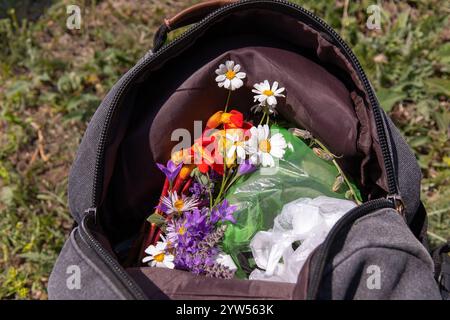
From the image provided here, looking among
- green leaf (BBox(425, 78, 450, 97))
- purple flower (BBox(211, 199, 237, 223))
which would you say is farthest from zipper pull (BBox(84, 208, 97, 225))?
green leaf (BBox(425, 78, 450, 97))

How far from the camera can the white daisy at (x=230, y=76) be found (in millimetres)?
1272

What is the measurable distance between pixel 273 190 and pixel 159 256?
0.97ft

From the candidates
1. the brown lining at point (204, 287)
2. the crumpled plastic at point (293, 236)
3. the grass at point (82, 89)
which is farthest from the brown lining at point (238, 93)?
the grass at point (82, 89)

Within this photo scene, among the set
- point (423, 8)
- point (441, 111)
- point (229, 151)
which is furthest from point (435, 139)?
point (229, 151)

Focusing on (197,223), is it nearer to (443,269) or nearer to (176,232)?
(176,232)

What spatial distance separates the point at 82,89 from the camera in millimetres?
1934

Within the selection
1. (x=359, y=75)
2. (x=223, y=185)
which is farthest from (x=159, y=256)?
(x=359, y=75)

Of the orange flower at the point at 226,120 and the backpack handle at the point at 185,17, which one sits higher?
the backpack handle at the point at 185,17

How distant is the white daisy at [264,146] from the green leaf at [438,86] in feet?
2.44

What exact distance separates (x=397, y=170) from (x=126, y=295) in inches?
23.8

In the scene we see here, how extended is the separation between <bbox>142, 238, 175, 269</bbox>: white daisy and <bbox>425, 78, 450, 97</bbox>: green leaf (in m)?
1.05

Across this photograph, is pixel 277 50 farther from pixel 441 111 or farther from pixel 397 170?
pixel 441 111

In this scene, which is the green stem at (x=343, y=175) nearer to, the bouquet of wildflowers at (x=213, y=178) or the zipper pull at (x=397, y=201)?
the bouquet of wildflowers at (x=213, y=178)
